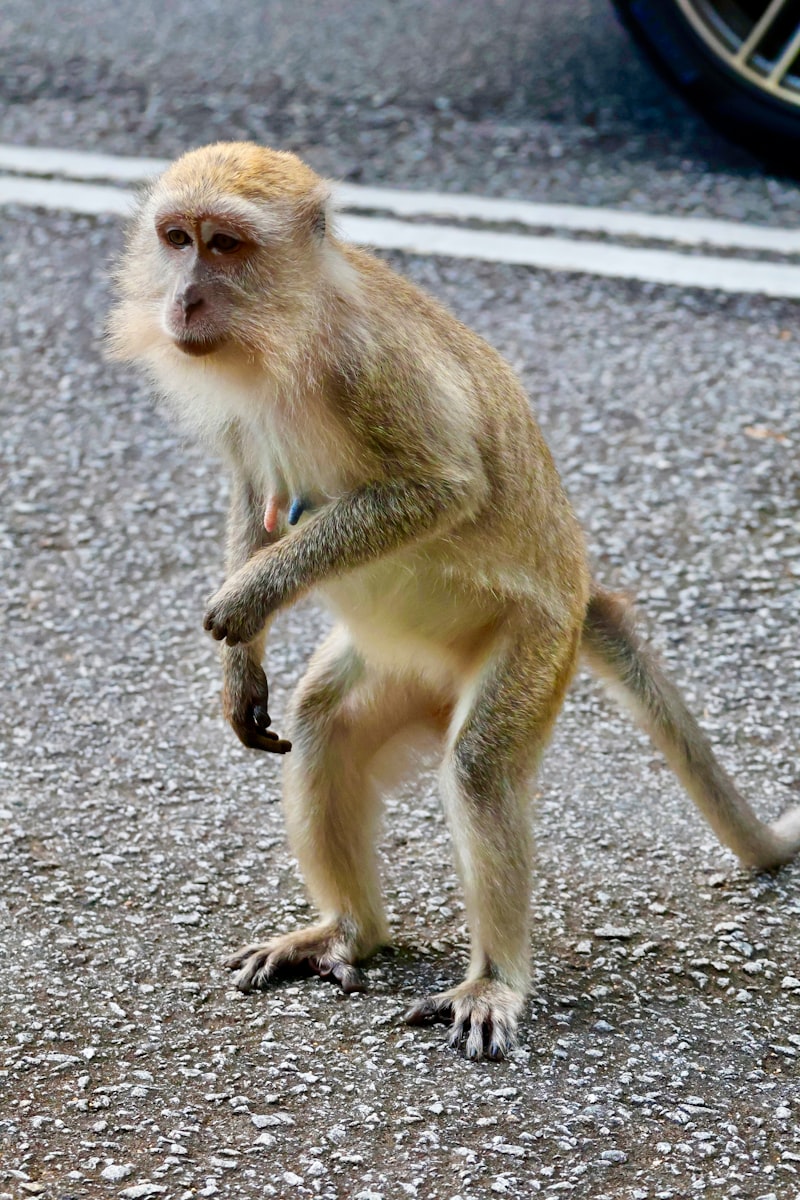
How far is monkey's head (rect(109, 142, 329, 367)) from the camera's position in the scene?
2.85 metres

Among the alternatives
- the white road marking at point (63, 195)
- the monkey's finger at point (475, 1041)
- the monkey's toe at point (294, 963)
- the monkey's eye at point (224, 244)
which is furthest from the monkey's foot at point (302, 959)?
the white road marking at point (63, 195)

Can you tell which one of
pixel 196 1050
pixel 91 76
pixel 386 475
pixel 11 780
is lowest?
pixel 91 76

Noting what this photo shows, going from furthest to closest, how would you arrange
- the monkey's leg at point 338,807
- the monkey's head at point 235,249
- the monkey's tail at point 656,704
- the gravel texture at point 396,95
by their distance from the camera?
the gravel texture at point 396,95 → the monkey's tail at point 656,704 → the monkey's leg at point 338,807 → the monkey's head at point 235,249

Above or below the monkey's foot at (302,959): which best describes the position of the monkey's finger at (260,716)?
above

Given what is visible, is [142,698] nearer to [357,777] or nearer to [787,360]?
[357,777]

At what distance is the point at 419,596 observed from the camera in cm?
314

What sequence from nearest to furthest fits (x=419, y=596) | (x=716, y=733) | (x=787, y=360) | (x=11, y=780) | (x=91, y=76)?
(x=419, y=596), (x=11, y=780), (x=716, y=733), (x=787, y=360), (x=91, y=76)

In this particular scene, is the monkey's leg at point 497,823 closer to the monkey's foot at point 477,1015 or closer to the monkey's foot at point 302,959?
the monkey's foot at point 477,1015

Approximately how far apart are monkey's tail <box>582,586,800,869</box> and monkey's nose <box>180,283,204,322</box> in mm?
1075

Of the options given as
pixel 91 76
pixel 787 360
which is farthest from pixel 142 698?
pixel 91 76

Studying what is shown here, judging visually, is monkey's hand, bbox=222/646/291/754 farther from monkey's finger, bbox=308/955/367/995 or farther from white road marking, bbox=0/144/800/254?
white road marking, bbox=0/144/800/254

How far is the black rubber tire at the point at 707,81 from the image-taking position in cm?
658

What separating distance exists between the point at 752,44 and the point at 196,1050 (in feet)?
16.8

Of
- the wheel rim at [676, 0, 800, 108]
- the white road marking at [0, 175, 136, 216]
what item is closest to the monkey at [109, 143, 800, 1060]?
the white road marking at [0, 175, 136, 216]
